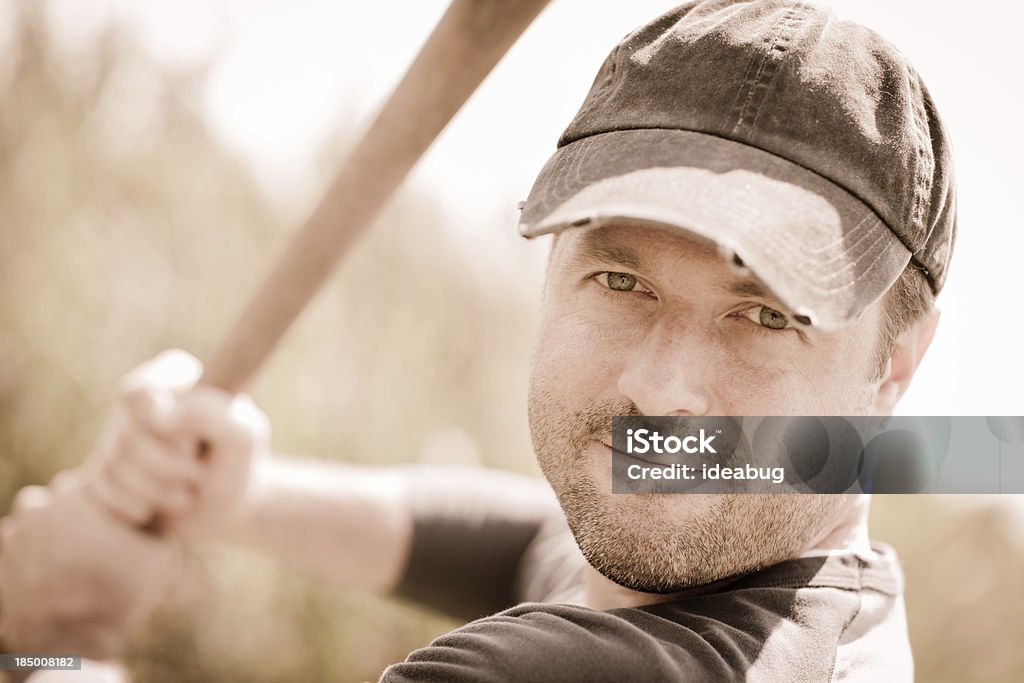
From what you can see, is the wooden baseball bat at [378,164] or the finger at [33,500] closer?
the wooden baseball bat at [378,164]

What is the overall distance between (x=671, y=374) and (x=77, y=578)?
133 cm

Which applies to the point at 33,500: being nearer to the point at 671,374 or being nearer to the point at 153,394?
the point at 153,394

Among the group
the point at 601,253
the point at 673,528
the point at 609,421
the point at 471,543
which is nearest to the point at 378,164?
the point at 601,253

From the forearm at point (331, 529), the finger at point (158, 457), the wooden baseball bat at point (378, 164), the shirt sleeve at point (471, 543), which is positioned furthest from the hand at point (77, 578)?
the shirt sleeve at point (471, 543)

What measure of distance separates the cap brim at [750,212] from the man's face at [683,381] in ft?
0.25

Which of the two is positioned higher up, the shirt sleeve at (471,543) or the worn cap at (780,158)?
the worn cap at (780,158)

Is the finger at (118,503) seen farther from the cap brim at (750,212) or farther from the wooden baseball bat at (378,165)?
the cap brim at (750,212)

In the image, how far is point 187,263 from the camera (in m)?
2.63

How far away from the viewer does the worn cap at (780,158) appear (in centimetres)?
94

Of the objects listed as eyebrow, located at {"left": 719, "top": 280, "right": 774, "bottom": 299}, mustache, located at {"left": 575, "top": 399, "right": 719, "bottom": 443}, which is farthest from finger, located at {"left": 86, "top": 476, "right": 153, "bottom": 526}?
eyebrow, located at {"left": 719, "top": 280, "right": 774, "bottom": 299}

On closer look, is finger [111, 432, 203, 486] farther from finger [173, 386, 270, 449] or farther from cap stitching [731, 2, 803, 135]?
cap stitching [731, 2, 803, 135]

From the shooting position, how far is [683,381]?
3.33 ft

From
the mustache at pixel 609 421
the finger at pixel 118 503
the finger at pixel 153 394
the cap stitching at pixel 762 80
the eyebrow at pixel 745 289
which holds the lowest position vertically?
the finger at pixel 118 503

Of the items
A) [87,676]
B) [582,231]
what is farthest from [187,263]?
[582,231]
